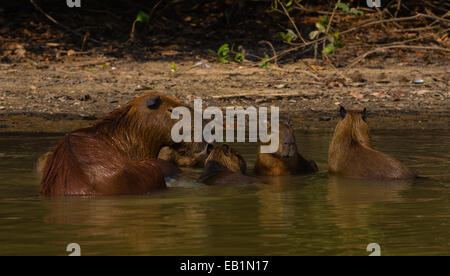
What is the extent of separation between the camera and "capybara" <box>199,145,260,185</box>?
767 cm

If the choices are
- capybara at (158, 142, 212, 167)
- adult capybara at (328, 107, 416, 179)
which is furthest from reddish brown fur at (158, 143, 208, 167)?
adult capybara at (328, 107, 416, 179)

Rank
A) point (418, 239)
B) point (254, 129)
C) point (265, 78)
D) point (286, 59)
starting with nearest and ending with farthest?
point (418, 239)
point (254, 129)
point (265, 78)
point (286, 59)

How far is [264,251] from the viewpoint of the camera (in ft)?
17.0

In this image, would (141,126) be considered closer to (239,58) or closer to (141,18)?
(239,58)

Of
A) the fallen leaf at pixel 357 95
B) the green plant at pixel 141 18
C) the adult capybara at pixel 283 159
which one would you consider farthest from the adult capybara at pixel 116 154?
the green plant at pixel 141 18

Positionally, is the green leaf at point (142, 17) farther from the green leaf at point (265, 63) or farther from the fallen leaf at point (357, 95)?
the fallen leaf at point (357, 95)

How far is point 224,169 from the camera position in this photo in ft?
26.1

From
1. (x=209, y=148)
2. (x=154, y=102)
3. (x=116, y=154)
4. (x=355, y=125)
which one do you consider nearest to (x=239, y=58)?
(x=355, y=125)

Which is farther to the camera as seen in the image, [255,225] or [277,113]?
[277,113]

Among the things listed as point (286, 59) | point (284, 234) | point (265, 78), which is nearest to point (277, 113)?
point (265, 78)

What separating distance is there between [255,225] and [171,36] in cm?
1066

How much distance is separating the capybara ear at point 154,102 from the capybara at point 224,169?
763 mm

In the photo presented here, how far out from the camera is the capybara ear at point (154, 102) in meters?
7.58
